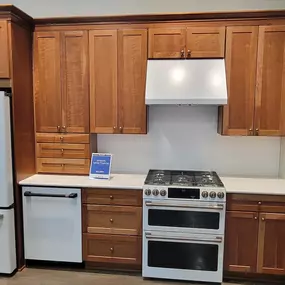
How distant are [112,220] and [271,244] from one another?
1.42 meters

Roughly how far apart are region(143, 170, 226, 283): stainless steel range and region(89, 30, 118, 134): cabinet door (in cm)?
78

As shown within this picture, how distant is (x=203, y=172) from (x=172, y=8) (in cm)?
175

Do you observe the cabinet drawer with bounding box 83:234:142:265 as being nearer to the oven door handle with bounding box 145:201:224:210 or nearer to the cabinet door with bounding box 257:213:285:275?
the oven door handle with bounding box 145:201:224:210

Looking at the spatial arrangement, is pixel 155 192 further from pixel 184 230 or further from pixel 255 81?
pixel 255 81

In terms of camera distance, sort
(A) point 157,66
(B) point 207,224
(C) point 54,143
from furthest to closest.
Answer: (C) point 54,143
(A) point 157,66
(B) point 207,224

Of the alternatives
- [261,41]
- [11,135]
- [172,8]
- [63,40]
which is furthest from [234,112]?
[11,135]

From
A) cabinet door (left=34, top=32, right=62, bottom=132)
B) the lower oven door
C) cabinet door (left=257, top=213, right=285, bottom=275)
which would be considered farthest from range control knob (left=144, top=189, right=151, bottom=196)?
cabinet door (left=34, top=32, right=62, bottom=132)

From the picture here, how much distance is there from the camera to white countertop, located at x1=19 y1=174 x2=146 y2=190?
9.05 ft

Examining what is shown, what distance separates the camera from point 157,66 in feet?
9.20

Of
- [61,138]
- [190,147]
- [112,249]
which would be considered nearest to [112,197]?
[112,249]

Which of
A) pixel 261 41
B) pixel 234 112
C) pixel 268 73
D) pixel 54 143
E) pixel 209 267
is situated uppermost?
pixel 261 41

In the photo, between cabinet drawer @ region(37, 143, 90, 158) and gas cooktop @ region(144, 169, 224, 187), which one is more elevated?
cabinet drawer @ region(37, 143, 90, 158)

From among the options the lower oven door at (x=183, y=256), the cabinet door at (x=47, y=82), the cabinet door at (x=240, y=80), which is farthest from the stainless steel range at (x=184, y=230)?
the cabinet door at (x=47, y=82)

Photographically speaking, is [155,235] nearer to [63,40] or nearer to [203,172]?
[203,172]
